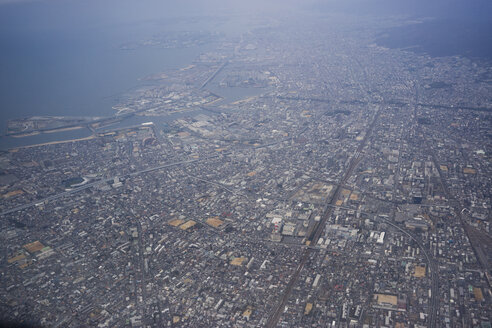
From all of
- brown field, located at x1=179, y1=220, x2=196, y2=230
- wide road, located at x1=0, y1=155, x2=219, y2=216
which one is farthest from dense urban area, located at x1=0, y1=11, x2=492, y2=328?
wide road, located at x1=0, y1=155, x2=219, y2=216

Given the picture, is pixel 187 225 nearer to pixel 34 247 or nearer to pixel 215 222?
pixel 215 222

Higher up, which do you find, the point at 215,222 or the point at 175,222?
the point at 215,222

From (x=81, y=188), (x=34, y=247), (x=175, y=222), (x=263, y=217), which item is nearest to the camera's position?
(x=34, y=247)

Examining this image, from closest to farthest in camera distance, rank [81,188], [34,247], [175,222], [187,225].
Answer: [34,247] → [187,225] → [175,222] → [81,188]

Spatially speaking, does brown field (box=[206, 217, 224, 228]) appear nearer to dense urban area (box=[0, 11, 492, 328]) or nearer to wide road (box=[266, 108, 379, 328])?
dense urban area (box=[0, 11, 492, 328])

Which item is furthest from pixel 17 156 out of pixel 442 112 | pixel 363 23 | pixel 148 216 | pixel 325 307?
pixel 363 23

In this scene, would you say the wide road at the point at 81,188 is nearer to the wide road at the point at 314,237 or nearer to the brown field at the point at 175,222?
the brown field at the point at 175,222

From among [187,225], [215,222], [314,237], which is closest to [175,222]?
[187,225]

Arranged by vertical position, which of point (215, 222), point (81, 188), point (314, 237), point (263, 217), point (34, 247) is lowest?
point (34, 247)

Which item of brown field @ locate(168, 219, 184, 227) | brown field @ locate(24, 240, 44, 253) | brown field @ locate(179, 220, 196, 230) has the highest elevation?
brown field @ locate(179, 220, 196, 230)

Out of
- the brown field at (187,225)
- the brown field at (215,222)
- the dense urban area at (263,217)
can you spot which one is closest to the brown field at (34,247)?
the dense urban area at (263,217)
